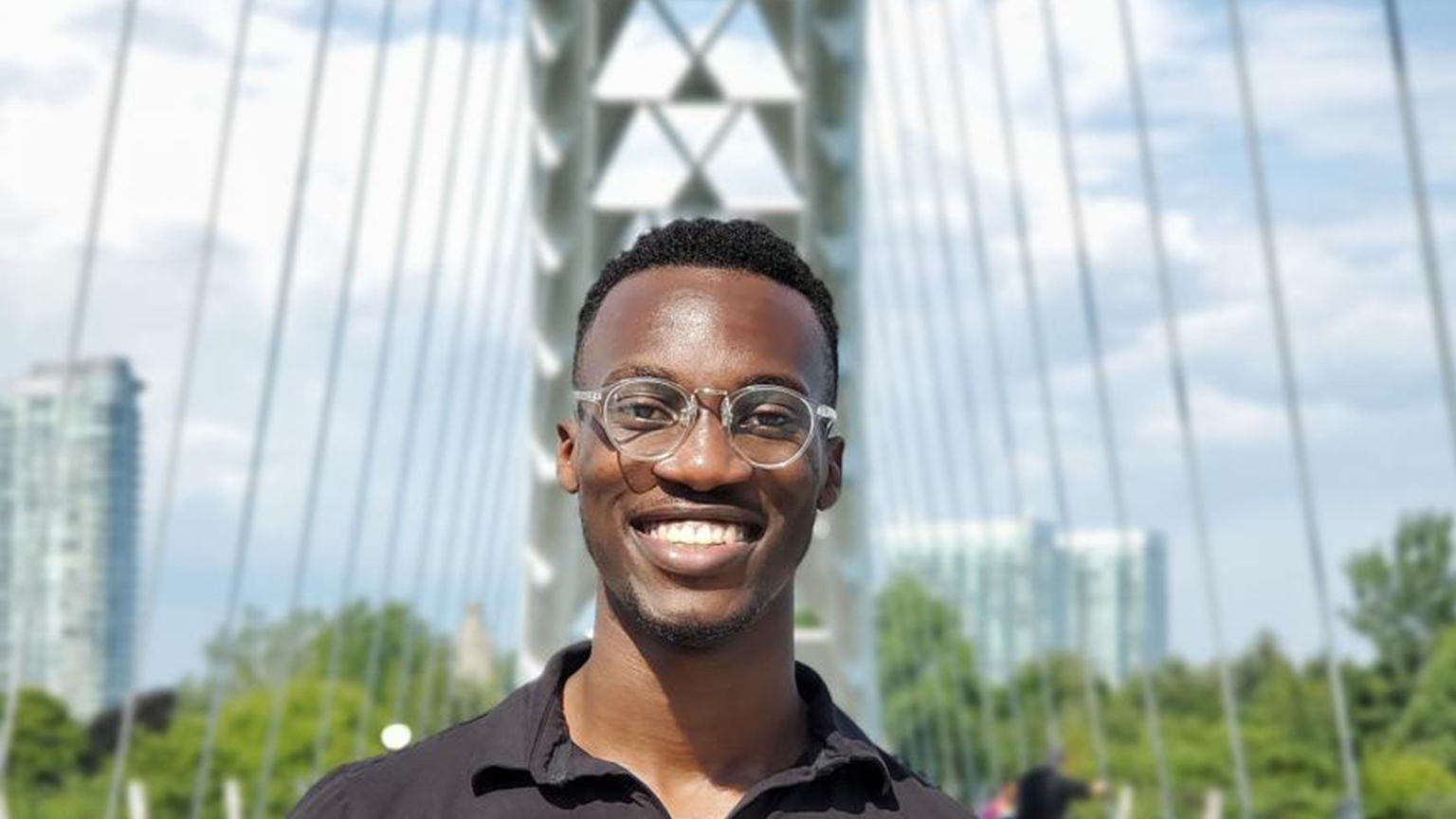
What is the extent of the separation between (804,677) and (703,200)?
3118 cm

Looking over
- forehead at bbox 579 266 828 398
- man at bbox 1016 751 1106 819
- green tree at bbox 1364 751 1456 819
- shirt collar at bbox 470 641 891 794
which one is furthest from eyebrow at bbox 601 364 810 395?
green tree at bbox 1364 751 1456 819

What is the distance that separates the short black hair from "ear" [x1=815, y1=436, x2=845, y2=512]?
0.15 feet

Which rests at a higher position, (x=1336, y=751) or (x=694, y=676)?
(x=1336, y=751)

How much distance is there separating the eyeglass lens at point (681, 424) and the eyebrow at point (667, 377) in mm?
10

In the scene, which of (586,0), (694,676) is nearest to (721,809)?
(694,676)

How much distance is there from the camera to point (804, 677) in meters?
2.62

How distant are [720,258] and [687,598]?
1.04 ft

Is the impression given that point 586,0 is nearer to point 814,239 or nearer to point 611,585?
point 814,239

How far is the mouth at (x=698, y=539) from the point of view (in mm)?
2383

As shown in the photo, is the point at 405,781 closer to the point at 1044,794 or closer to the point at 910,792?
the point at 910,792

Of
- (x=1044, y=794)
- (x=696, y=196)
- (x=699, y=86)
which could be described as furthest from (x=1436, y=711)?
(x=1044, y=794)

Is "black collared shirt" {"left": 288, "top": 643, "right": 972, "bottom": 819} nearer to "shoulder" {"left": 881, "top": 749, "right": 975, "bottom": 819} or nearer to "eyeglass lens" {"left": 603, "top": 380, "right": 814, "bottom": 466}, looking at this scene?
"shoulder" {"left": 881, "top": 749, "right": 975, "bottom": 819}

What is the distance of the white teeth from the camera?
2.39 meters

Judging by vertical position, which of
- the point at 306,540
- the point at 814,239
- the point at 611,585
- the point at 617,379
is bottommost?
the point at 611,585
